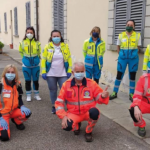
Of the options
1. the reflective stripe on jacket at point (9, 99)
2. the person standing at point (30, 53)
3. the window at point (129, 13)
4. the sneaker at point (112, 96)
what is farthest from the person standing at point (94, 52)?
the reflective stripe on jacket at point (9, 99)

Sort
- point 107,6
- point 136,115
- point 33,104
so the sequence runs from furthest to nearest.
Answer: point 107,6, point 33,104, point 136,115

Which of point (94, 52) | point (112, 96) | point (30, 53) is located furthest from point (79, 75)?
point (112, 96)

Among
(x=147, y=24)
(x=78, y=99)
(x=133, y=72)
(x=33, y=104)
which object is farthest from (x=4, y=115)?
(x=147, y=24)

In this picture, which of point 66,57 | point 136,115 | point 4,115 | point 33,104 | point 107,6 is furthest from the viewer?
point 107,6

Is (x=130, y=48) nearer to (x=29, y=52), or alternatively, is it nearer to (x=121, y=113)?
(x=121, y=113)

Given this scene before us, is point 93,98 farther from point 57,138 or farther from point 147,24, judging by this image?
point 147,24

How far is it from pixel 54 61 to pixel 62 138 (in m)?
1.61

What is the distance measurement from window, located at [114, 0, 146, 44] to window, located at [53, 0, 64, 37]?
3.84 metres

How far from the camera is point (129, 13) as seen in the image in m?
6.10

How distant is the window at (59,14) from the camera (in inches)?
387

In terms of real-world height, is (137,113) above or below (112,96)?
above

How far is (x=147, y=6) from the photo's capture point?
5426 mm

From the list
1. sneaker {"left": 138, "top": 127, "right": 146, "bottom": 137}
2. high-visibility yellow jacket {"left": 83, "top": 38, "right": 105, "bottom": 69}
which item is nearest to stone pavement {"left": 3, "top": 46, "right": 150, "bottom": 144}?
sneaker {"left": 138, "top": 127, "right": 146, "bottom": 137}

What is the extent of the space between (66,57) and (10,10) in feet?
57.2
